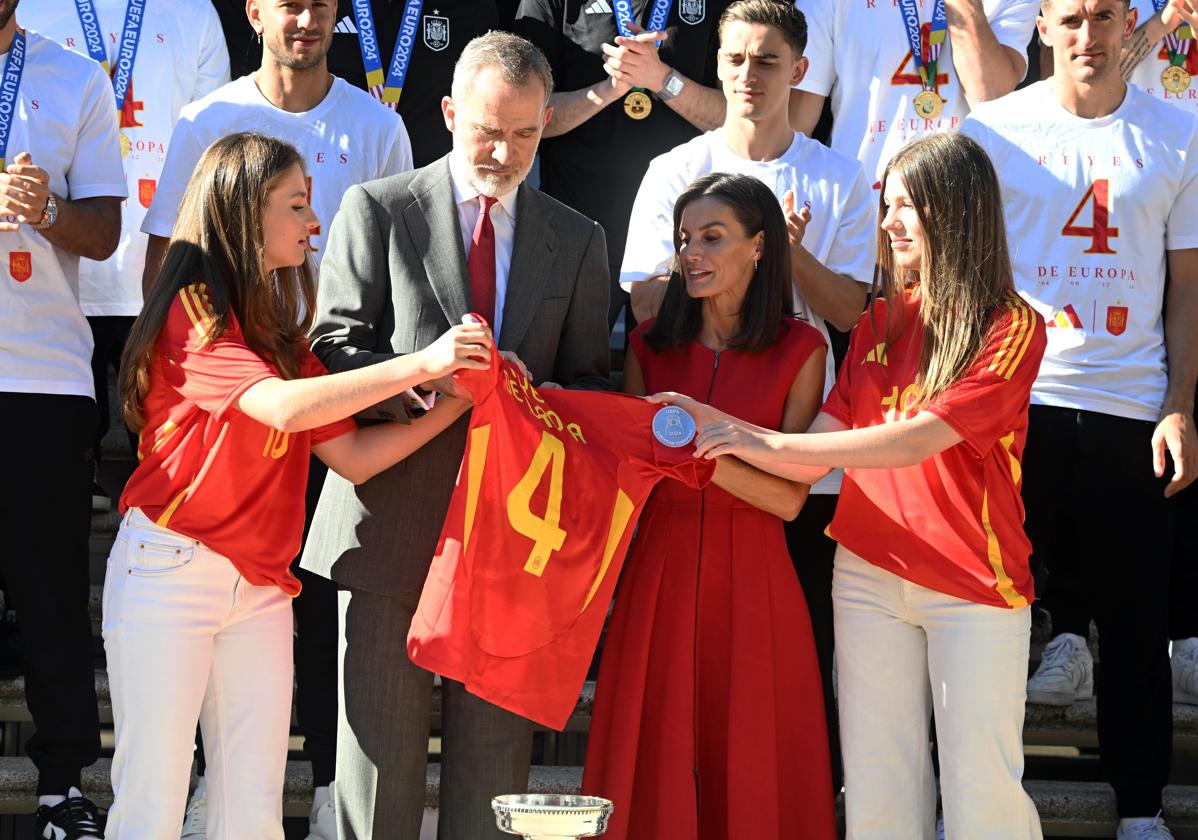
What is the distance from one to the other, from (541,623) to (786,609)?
0.74 metres

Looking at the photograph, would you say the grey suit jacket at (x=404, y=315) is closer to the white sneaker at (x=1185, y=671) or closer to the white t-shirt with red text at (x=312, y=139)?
the white t-shirt with red text at (x=312, y=139)

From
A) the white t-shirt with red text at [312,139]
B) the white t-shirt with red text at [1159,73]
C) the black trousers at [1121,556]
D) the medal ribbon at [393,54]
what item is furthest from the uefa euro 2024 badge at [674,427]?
the white t-shirt with red text at [1159,73]

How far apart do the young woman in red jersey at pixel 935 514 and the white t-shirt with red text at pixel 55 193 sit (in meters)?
2.05

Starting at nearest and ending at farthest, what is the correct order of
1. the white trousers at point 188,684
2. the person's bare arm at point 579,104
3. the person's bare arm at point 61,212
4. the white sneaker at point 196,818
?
the white trousers at point 188,684 → the person's bare arm at point 61,212 → the white sneaker at point 196,818 → the person's bare arm at point 579,104

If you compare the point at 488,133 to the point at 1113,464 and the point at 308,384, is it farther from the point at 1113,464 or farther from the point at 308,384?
the point at 1113,464

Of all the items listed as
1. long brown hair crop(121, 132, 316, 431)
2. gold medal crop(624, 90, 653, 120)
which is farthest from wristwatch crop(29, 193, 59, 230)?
gold medal crop(624, 90, 653, 120)

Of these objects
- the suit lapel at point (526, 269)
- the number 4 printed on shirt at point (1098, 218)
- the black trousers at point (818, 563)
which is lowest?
the black trousers at point (818, 563)

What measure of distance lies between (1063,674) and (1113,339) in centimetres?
129

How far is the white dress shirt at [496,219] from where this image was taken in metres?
4.16

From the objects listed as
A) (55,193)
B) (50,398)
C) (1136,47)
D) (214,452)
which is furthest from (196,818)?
(1136,47)

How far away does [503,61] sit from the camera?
3994 millimetres

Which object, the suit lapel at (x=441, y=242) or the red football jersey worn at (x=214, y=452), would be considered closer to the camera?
the red football jersey worn at (x=214, y=452)

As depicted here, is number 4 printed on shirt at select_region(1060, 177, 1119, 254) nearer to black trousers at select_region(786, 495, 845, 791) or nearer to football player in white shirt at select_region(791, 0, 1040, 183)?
football player in white shirt at select_region(791, 0, 1040, 183)

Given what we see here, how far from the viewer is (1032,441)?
16.4 ft
